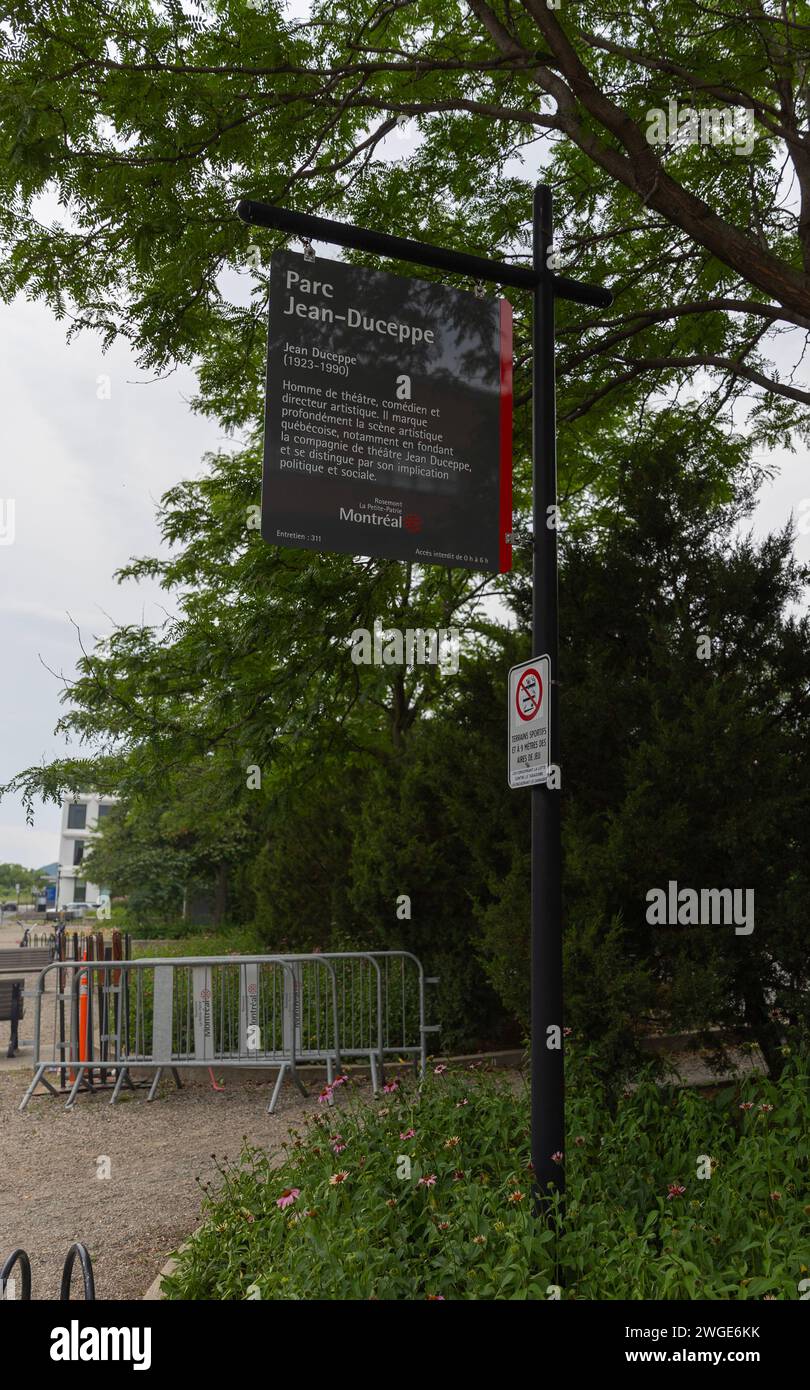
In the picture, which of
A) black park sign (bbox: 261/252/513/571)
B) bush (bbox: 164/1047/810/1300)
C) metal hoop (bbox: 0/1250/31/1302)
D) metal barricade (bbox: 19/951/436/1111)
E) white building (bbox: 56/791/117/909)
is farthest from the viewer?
white building (bbox: 56/791/117/909)

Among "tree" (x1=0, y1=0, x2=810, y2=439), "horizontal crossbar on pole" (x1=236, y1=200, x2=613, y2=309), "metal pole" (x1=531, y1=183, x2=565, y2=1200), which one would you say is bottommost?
"metal pole" (x1=531, y1=183, x2=565, y2=1200)

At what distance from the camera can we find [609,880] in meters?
7.01

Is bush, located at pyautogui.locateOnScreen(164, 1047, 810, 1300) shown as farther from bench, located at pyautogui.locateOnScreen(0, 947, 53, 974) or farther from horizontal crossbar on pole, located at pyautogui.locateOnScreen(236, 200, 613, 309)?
bench, located at pyautogui.locateOnScreen(0, 947, 53, 974)

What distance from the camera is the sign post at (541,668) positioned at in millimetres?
4824

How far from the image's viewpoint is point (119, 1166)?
7812 mm

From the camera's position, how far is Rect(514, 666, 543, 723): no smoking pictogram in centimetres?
498

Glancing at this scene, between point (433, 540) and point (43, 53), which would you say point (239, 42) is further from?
point (433, 540)

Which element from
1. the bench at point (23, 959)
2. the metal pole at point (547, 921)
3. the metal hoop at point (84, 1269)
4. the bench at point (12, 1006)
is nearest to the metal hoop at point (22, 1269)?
the metal hoop at point (84, 1269)

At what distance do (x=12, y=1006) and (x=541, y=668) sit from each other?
10413mm

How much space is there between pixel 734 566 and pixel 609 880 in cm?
278

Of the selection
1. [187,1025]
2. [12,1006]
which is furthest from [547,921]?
[12,1006]

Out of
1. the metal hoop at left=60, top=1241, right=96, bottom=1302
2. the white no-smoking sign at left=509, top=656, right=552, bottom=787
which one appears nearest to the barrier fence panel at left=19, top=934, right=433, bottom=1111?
the white no-smoking sign at left=509, top=656, right=552, bottom=787

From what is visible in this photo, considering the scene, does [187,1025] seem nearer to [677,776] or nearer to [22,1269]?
[677,776]
